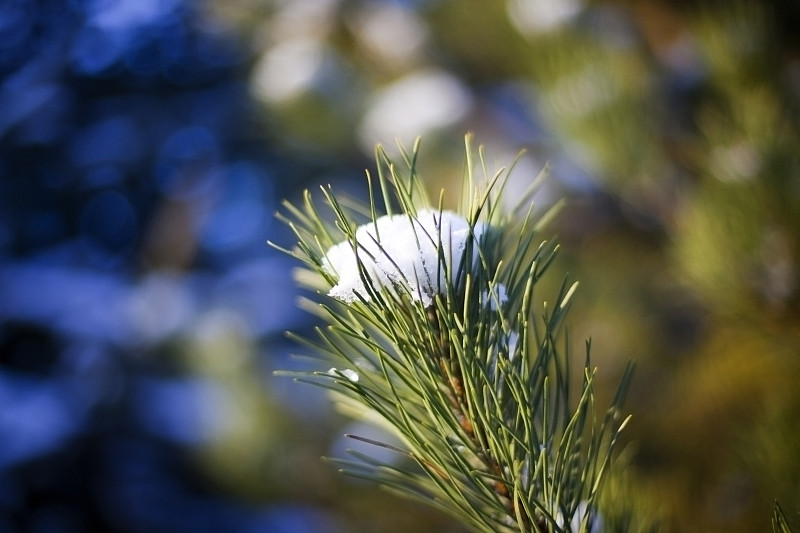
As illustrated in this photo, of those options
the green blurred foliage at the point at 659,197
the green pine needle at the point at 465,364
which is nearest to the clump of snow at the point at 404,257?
the green pine needle at the point at 465,364

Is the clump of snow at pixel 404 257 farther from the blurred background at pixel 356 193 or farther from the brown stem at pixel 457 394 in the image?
the blurred background at pixel 356 193

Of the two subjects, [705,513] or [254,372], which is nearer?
[705,513]

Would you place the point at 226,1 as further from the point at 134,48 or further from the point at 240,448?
the point at 134,48

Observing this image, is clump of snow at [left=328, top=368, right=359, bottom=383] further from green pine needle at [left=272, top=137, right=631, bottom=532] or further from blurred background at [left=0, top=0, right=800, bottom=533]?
blurred background at [left=0, top=0, right=800, bottom=533]

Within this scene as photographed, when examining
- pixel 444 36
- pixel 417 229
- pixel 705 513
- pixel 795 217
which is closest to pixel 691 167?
pixel 795 217

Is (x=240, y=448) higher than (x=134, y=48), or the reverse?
(x=134, y=48)

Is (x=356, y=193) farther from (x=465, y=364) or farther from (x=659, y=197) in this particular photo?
(x=465, y=364)

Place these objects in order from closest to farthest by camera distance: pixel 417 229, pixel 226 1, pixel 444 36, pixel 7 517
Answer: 1. pixel 417 229
2. pixel 444 36
3. pixel 226 1
4. pixel 7 517

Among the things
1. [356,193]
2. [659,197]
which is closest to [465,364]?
[659,197]
